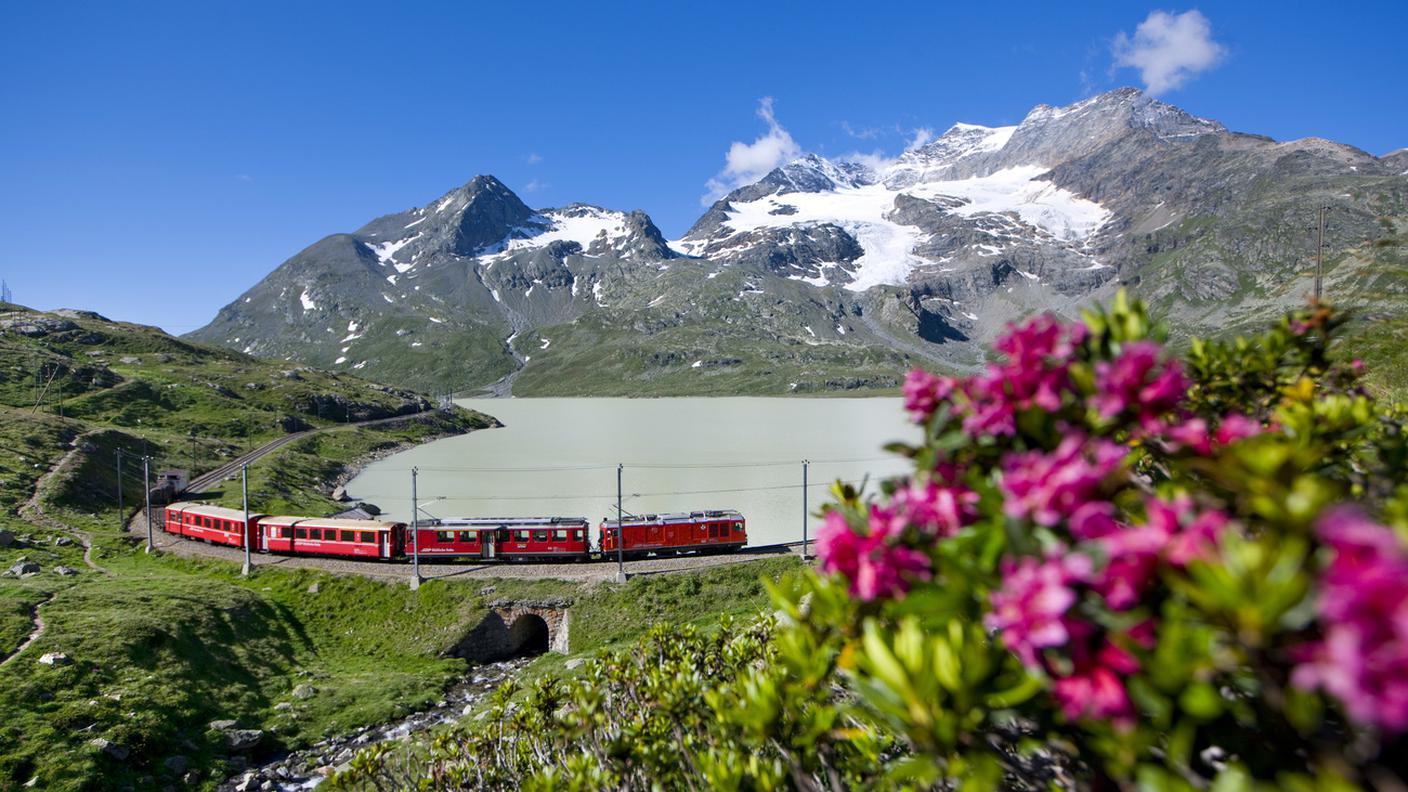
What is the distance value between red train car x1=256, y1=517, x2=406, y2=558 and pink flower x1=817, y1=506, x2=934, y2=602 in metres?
35.9

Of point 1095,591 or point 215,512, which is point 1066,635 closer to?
point 1095,591

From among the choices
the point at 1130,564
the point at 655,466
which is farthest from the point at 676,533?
the point at 655,466

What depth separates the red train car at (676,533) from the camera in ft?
113

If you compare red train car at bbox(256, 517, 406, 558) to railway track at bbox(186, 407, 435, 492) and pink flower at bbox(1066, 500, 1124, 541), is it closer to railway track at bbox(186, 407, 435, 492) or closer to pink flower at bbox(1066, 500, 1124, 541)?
railway track at bbox(186, 407, 435, 492)

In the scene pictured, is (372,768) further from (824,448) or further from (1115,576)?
(824,448)

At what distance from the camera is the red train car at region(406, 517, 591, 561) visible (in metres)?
33.7

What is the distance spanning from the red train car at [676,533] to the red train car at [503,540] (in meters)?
1.81

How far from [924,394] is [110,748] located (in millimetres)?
25014

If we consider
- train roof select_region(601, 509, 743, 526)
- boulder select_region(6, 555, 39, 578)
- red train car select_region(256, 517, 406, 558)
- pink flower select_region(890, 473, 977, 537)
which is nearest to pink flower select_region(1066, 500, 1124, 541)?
pink flower select_region(890, 473, 977, 537)

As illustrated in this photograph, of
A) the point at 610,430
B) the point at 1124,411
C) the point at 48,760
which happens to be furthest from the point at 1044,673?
the point at 610,430

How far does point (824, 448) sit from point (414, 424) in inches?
3121

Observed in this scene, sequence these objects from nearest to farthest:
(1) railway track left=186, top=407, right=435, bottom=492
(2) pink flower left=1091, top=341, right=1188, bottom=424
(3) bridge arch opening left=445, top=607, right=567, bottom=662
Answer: (2) pink flower left=1091, top=341, right=1188, bottom=424 → (3) bridge arch opening left=445, top=607, right=567, bottom=662 → (1) railway track left=186, top=407, right=435, bottom=492

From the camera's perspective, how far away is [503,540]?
34.0 m

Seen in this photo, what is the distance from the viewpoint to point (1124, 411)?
294 cm
